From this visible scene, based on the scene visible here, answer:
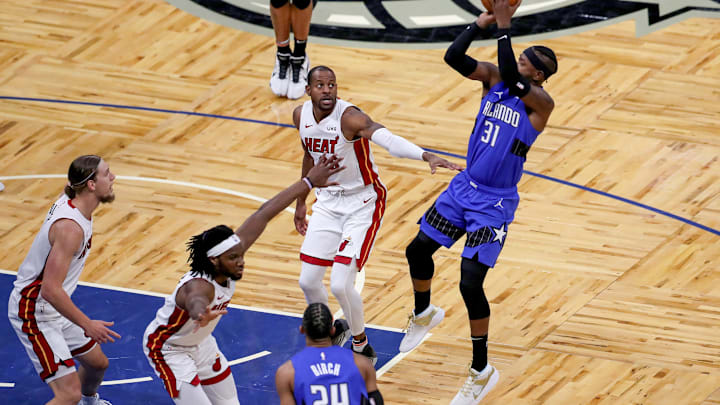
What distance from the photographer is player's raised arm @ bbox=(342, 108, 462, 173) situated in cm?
802

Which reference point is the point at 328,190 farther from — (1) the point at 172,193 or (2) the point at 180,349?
(1) the point at 172,193

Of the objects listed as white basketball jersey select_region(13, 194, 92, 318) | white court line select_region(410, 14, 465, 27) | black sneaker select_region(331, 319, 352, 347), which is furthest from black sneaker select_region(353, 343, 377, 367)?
white court line select_region(410, 14, 465, 27)

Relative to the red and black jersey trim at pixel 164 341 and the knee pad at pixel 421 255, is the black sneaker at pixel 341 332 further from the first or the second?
the red and black jersey trim at pixel 164 341

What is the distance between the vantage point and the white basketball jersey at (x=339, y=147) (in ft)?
27.5

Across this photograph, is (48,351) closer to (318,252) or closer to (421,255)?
(318,252)

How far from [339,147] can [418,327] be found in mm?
1498

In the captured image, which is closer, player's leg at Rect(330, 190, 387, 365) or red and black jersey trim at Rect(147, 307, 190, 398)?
red and black jersey trim at Rect(147, 307, 190, 398)

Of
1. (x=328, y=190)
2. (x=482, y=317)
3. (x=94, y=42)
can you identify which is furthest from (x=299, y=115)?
(x=94, y=42)

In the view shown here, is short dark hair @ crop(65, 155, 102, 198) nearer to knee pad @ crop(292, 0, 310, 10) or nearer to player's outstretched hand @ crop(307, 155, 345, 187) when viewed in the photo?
player's outstretched hand @ crop(307, 155, 345, 187)

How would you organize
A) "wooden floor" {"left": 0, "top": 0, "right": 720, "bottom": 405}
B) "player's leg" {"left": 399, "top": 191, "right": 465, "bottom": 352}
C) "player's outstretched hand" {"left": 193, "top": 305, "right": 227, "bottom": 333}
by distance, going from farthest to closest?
"wooden floor" {"left": 0, "top": 0, "right": 720, "bottom": 405}, "player's leg" {"left": 399, "top": 191, "right": 465, "bottom": 352}, "player's outstretched hand" {"left": 193, "top": 305, "right": 227, "bottom": 333}

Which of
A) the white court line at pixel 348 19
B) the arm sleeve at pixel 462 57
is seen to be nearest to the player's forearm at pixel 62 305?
the arm sleeve at pixel 462 57

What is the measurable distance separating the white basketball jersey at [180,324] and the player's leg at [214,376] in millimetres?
103

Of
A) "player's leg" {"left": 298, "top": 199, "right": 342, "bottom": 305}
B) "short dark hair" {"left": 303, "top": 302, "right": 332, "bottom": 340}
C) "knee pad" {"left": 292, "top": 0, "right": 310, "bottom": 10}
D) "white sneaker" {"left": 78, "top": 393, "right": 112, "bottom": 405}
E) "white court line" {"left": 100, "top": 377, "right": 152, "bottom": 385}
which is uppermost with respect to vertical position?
"short dark hair" {"left": 303, "top": 302, "right": 332, "bottom": 340}

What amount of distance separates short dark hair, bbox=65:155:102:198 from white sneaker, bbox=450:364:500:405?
2.90 metres
